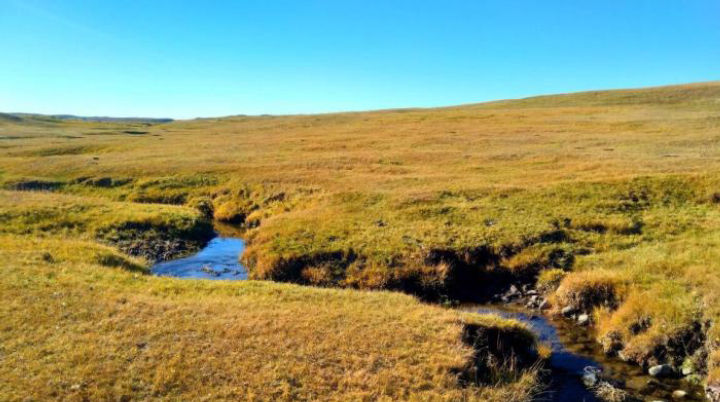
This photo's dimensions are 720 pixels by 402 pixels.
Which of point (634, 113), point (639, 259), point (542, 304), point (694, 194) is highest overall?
point (634, 113)

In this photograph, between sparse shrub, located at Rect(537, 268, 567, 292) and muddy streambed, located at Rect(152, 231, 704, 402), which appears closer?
muddy streambed, located at Rect(152, 231, 704, 402)

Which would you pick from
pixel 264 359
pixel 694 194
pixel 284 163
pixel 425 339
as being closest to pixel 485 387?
pixel 425 339

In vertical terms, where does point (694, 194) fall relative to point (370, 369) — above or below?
above

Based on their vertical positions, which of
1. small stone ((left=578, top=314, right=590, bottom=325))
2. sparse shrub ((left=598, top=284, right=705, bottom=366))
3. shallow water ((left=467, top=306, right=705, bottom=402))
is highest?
sparse shrub ((left=598, top=284, right=705, bottom=366))

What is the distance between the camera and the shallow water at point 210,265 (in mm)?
25625

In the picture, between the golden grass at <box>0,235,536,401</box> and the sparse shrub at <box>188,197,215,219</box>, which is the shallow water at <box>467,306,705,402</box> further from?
the sparse shrub at <box>188,197,215,219</box>

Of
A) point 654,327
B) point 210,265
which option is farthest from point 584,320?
point 210,265

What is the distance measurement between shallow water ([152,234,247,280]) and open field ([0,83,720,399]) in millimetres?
1178

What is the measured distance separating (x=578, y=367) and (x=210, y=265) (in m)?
18.8

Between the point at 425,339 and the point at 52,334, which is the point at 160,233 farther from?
the point at 425,339

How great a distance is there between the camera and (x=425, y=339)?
49.5 ft

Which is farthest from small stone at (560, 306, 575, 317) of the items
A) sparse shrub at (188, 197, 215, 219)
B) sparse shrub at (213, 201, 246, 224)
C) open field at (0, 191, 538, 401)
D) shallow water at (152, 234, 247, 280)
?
sparse shrub at (188, 197, 215, 219)

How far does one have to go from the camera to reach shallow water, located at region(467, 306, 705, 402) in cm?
1418

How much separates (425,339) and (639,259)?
39.6ft
